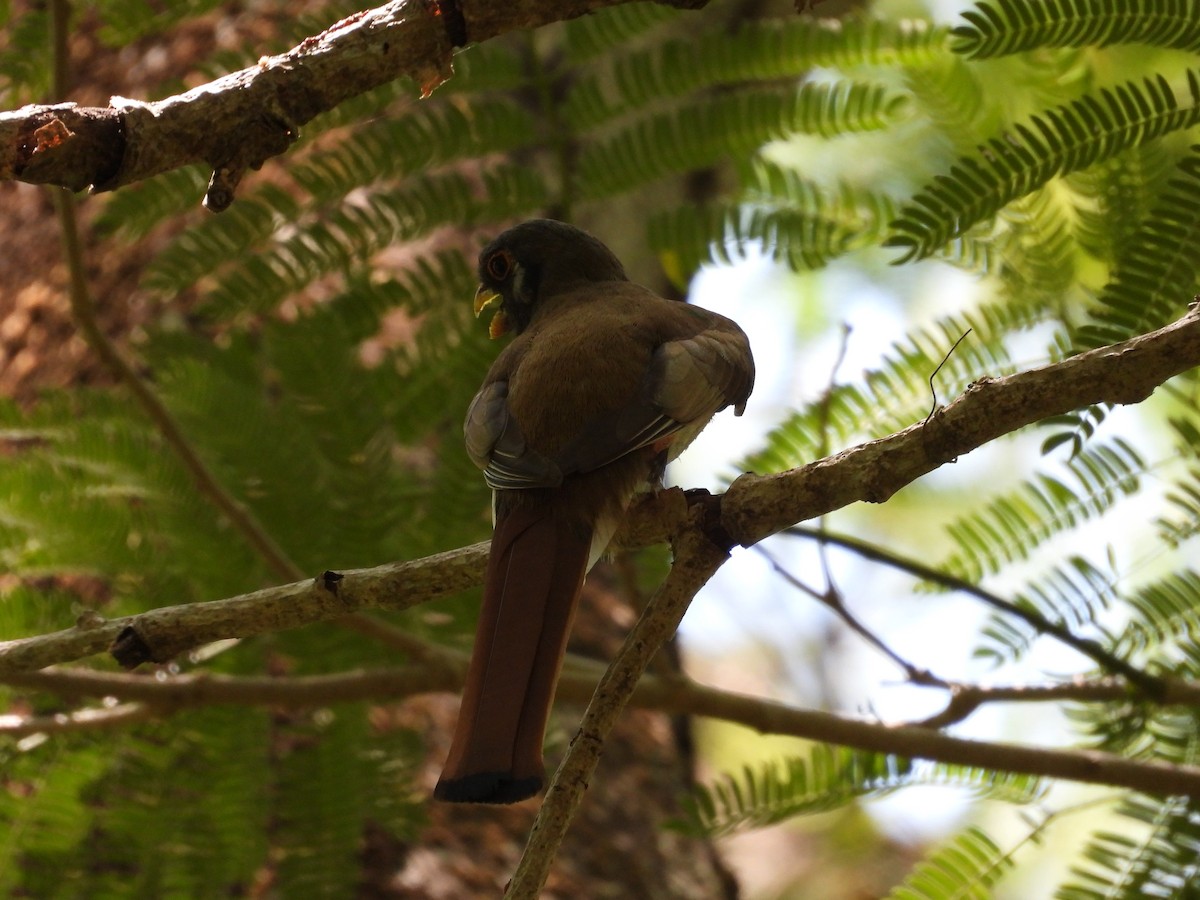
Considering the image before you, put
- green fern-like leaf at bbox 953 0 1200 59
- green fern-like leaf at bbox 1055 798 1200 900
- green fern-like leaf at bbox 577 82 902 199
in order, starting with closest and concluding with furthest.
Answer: green fern-like leaf at bbox 953 0 1200 59 → green fern-like leaf at bbox 1055 798 1200 900 → green fern-like leaf at bbox 577 82 902 199

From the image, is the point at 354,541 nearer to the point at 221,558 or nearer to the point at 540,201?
the point at 221,558

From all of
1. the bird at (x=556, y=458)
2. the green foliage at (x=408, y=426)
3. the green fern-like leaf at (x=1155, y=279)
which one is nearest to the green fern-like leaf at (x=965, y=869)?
the green foliage at (x=408, y=426)

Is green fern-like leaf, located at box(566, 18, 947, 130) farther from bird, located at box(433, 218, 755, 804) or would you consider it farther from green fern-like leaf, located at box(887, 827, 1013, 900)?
green fern-like leaf, located at box(887, 827, 1013, 900)

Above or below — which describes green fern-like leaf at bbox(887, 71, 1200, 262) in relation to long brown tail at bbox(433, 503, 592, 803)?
above

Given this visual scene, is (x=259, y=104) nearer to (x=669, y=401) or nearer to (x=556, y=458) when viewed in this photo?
(x=556, y=458)

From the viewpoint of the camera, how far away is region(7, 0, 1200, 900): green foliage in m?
3.24

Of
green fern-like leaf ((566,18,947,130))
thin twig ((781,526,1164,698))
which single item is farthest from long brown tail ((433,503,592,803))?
green fern-like leaf ((566,18,947,130))

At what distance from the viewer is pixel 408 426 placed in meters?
3.71

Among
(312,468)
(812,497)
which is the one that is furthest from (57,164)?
(312,468)

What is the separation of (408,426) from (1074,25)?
2063 millimetres

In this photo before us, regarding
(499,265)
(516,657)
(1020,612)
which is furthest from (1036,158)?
(499,265)

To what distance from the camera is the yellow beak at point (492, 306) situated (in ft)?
11.9

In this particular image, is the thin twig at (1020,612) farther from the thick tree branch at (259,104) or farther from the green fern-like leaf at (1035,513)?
the thick tree branch at (259,104)

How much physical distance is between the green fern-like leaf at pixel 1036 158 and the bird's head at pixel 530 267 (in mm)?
1302
